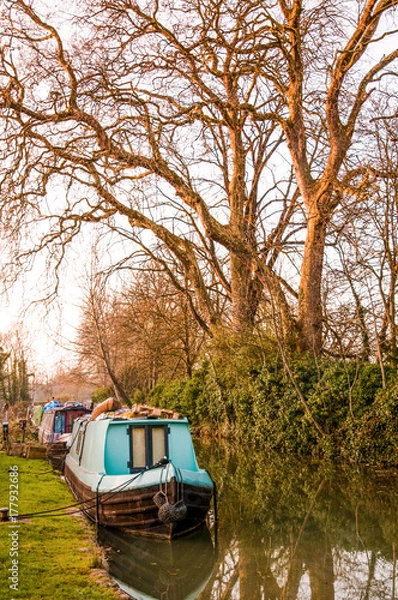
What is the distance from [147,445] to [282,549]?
127 inches

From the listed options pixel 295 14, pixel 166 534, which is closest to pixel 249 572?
pixel 166 534

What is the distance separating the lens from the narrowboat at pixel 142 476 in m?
9.12

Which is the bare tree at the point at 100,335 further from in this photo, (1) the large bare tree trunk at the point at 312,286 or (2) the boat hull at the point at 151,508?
(2) the boat hull at the point at 151,508

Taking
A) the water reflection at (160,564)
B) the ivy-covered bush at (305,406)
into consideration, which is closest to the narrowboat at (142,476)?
the water reflection at (160,564)

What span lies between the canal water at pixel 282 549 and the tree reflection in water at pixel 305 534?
0.01 meters

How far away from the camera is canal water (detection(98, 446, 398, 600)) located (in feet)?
23.1

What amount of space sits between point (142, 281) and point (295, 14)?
13379 millimetres

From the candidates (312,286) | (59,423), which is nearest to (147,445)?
(312,286)

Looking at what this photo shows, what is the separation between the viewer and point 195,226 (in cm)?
1847

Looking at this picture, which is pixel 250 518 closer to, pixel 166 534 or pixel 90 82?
pixel 166 534

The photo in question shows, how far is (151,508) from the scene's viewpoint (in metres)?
9.16

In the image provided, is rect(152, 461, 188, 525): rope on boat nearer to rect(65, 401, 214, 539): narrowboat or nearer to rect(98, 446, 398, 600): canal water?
rect(65, 401, 214, 539): narrowboat

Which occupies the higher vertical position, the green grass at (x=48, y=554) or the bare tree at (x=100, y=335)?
the bare tree at (x=100, y=335)

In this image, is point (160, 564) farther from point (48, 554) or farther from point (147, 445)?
point (147, 445)
